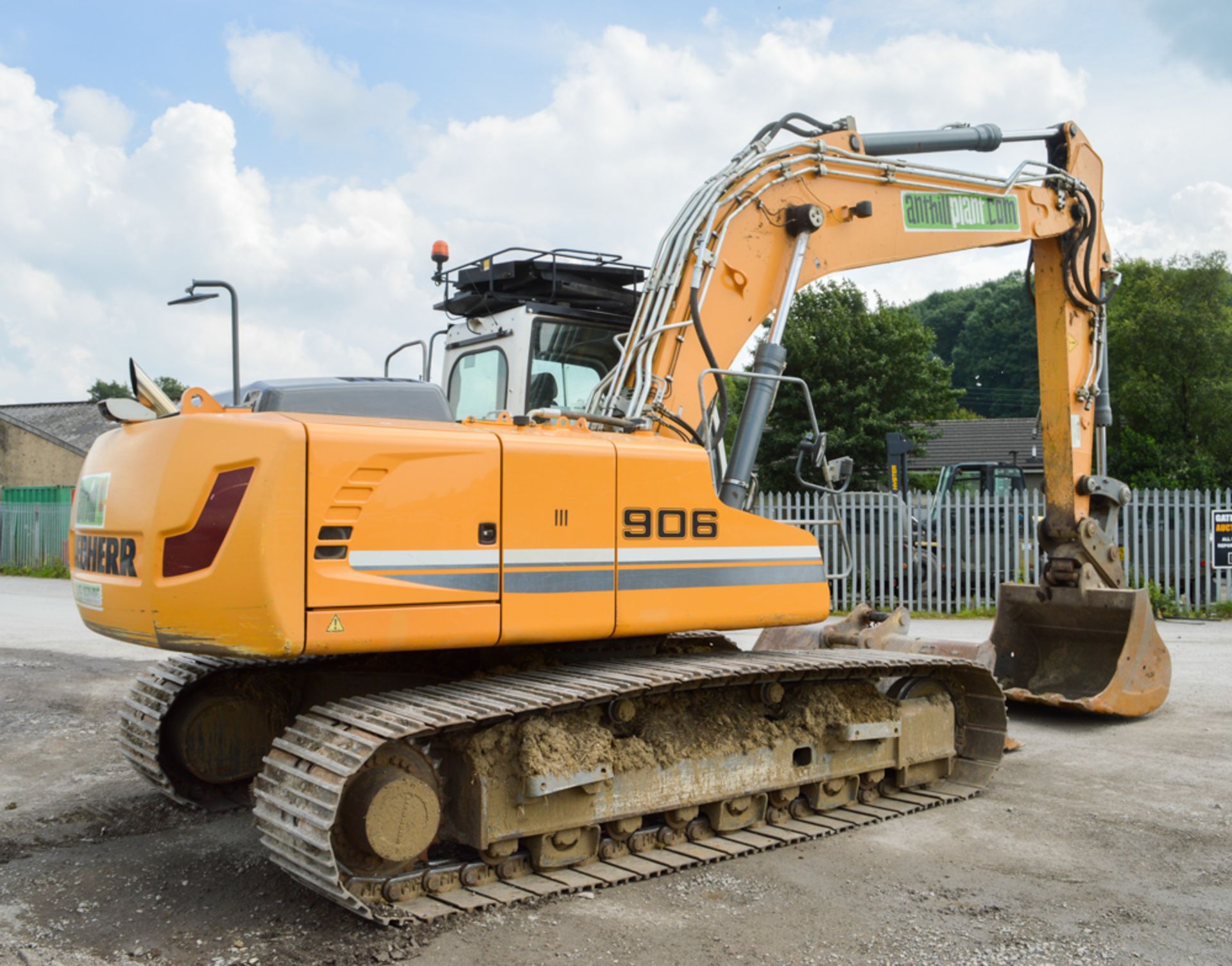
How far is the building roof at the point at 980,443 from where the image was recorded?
132ft

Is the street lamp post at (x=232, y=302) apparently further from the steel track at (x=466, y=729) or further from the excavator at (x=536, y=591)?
the steel track at (x=466, y=729)

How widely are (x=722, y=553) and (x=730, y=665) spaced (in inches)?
20.1

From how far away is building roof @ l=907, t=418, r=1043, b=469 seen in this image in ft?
132

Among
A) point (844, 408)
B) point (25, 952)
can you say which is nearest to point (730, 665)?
point (25, 952)

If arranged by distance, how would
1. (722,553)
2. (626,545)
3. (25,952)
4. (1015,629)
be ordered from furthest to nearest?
(1015,629), (722,553), (626,545), (25,952)

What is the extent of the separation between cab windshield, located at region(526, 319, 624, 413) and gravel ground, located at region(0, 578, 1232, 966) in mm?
2634

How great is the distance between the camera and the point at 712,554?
17.2 ft

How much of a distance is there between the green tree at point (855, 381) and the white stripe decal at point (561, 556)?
2101 centimetres

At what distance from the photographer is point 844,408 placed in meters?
26.9

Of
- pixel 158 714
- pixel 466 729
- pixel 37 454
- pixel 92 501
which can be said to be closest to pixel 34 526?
pixel 37 454

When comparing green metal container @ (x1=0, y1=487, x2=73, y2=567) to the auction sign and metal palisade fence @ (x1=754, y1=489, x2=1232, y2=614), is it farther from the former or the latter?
the auction sign

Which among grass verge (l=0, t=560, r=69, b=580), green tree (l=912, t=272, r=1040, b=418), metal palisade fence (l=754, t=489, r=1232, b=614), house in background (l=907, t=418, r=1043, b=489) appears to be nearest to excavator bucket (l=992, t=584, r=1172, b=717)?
metal palisade fence (l=754, t=489, r=1232, b=614)

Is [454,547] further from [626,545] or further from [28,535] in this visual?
[28,535]

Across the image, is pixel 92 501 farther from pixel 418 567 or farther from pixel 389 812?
pixel 389 812
